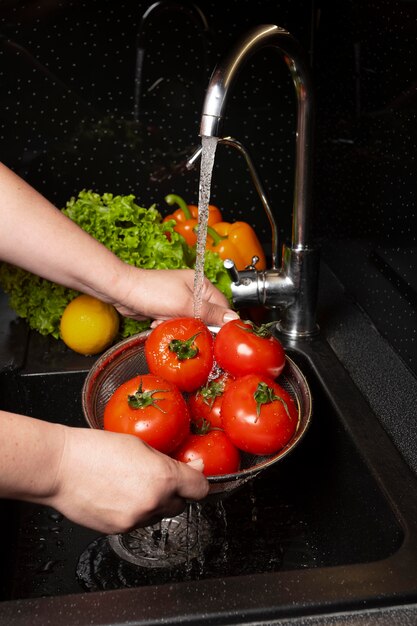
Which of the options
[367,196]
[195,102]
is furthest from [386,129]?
[195,102]

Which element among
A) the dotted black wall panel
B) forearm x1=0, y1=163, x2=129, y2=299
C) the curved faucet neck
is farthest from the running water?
the dotted black wall panel

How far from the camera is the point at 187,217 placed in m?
1.41

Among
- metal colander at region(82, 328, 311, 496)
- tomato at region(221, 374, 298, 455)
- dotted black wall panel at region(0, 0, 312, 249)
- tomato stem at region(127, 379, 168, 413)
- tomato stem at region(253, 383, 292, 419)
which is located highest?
dotted black wall panel at region(0, 0, 312, 249)

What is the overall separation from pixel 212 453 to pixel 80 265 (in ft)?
1.17

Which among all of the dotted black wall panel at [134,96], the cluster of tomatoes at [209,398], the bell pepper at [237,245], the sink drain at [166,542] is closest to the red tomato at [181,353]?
the cluster of tomatoes at [209,398]

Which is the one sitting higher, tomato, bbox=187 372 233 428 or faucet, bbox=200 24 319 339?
faucet, bbox=200 24 319 339

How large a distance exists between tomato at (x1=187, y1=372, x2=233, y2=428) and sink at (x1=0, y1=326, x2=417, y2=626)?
0.15 m

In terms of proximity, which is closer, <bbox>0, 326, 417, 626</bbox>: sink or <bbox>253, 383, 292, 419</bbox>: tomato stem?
<bbox>0, 326, 417, 626</bbox>: sink

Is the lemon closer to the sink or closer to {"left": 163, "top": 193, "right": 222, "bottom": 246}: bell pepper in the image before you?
the sink

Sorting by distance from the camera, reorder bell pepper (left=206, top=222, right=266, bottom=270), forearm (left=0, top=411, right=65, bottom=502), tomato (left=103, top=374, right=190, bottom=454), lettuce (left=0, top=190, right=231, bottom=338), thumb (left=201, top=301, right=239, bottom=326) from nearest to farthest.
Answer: forearm (left=0, top=411, right=65, bottom=502) → tomato (left=103, top=374, right=190, bottom=454) → thumb (left=201, top=301, right=239, bottom=326) → lettuce (left=0, top=190, right=231, bottom=338) → bell pepper (left=206, top=222, right=266, bottom=270)

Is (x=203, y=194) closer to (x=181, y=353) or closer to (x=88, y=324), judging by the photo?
(x=181, y=353)

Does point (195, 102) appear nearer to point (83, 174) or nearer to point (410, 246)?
point (83, 174)

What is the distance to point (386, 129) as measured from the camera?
113 cm

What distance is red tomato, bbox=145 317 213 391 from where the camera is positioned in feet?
3.05
